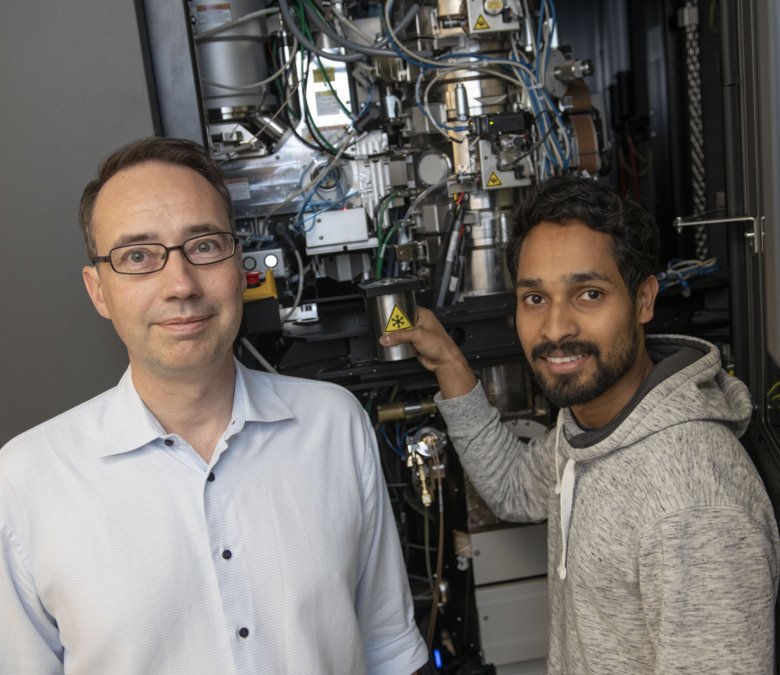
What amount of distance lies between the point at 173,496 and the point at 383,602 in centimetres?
43

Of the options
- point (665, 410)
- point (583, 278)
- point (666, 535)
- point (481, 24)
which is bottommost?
point (666, 535)

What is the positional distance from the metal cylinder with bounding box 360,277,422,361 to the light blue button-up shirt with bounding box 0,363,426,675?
1.74 feet

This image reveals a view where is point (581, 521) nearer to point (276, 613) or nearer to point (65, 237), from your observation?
point (276, 613)

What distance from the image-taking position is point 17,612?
1195mm

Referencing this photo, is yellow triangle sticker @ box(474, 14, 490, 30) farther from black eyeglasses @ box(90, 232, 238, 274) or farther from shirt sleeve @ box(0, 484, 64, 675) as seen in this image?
shirt sleeve @ box(0, 484, 64, 675)

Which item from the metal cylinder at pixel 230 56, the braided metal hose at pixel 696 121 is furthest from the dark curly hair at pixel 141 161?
the braided metal hose at pixel 696 121

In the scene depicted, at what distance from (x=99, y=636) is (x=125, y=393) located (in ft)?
1.13

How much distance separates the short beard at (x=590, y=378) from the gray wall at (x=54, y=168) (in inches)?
32.4

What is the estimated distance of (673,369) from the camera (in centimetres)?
148

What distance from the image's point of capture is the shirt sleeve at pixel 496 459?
1.86 metres

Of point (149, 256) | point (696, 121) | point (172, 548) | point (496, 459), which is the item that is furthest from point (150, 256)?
point (696, 121)

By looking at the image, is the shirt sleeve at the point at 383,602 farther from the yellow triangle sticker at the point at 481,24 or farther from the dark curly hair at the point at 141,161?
the yellow triangle sticker at the point at 481,24

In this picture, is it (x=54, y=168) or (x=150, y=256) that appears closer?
(x=150, y=256)

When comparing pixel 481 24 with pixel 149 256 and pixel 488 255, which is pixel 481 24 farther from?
pixel 149 256
